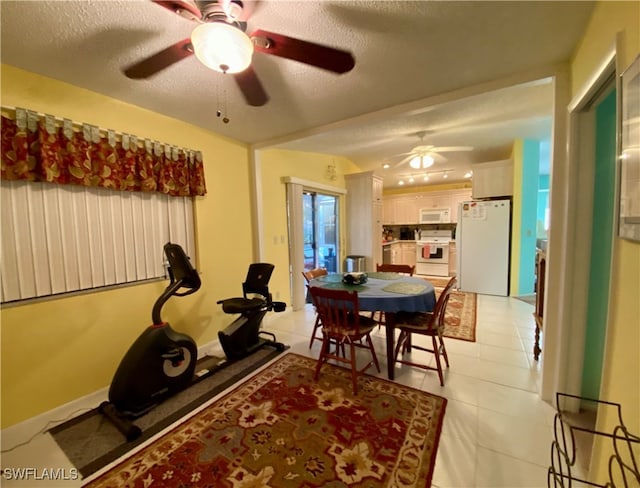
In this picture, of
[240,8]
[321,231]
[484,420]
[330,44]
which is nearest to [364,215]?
[321,231]

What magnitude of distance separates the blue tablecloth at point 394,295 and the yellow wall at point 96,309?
1.34 m

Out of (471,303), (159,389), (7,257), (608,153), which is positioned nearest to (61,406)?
(159,389)

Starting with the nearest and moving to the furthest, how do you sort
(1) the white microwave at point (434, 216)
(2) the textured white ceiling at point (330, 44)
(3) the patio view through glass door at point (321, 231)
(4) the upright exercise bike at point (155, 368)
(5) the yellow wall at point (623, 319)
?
(5) the yellow wall at point (623, 319)
(2) the textured white ceiling at point (330, 44)
(4) the upright exercise bike at point (155, 368)
(3) the patio view through glass door at point (321, 231)
(1) the white microwave at point (434, 216)

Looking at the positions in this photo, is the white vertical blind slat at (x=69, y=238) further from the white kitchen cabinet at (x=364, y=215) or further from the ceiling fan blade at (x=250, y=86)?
the white kitchen cabinet at (x=364, y=215)

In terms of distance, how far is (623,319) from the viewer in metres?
1.11

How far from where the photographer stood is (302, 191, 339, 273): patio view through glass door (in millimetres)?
4867

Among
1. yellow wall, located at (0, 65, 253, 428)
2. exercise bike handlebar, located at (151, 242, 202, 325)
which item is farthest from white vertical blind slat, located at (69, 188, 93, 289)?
exercise bike handlebar, located at (151, 242, 202, 325)

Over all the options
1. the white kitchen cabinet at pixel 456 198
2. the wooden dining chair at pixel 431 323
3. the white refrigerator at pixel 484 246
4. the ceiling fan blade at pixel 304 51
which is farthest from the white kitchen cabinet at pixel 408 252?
the ceiling fan blade at pixel 304 51

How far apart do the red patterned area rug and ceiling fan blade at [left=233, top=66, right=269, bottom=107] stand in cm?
216

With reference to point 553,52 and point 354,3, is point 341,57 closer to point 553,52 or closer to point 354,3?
point 354,3

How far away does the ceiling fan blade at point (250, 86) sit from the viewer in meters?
1.54

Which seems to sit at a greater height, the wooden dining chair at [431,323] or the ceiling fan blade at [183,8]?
the ceiling fan blade at [183,8]

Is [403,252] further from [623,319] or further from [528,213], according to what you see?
[623,319]

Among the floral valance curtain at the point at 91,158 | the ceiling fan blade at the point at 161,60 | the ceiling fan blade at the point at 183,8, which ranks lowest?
the floral valance curtain at the point at 91,158
